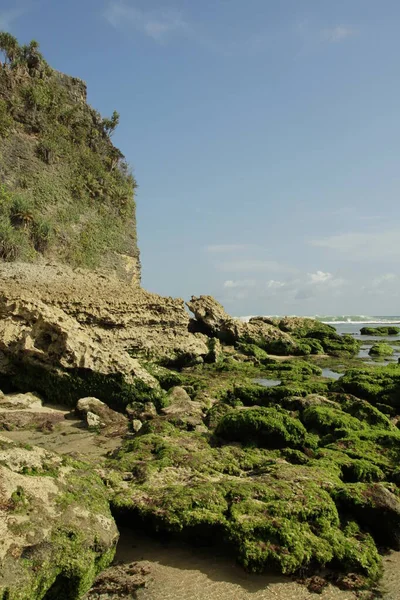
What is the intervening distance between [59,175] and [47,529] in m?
37.3

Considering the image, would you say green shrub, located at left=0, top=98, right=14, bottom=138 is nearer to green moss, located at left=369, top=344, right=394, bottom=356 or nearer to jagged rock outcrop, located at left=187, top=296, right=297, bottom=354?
jagged rock outcrop, located at left=187, top=296, right=297, bottom=354

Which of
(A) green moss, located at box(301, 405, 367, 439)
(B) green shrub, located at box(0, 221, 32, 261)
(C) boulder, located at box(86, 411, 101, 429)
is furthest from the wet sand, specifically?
(B) green shrub, located at box(0, 221, 32, 261)

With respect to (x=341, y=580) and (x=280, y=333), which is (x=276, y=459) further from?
(x=280, y=333)

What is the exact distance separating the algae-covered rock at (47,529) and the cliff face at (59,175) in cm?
2625

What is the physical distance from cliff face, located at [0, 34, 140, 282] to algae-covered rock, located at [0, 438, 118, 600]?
2625 centimetres

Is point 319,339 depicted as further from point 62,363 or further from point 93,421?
point 93,421

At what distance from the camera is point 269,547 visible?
5266mm

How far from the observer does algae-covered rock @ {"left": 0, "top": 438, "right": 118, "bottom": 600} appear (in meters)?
4.12

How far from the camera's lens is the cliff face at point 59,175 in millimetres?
33156

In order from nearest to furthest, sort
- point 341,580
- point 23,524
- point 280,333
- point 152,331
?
point 23,524 < point 341,580 < point 152,331 < point 280,333

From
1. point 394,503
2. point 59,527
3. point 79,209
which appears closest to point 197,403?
point 394,503

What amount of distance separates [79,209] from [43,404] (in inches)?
1113

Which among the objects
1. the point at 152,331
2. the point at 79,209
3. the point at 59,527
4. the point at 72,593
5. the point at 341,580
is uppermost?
the point at 79,209

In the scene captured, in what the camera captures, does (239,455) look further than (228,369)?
No
